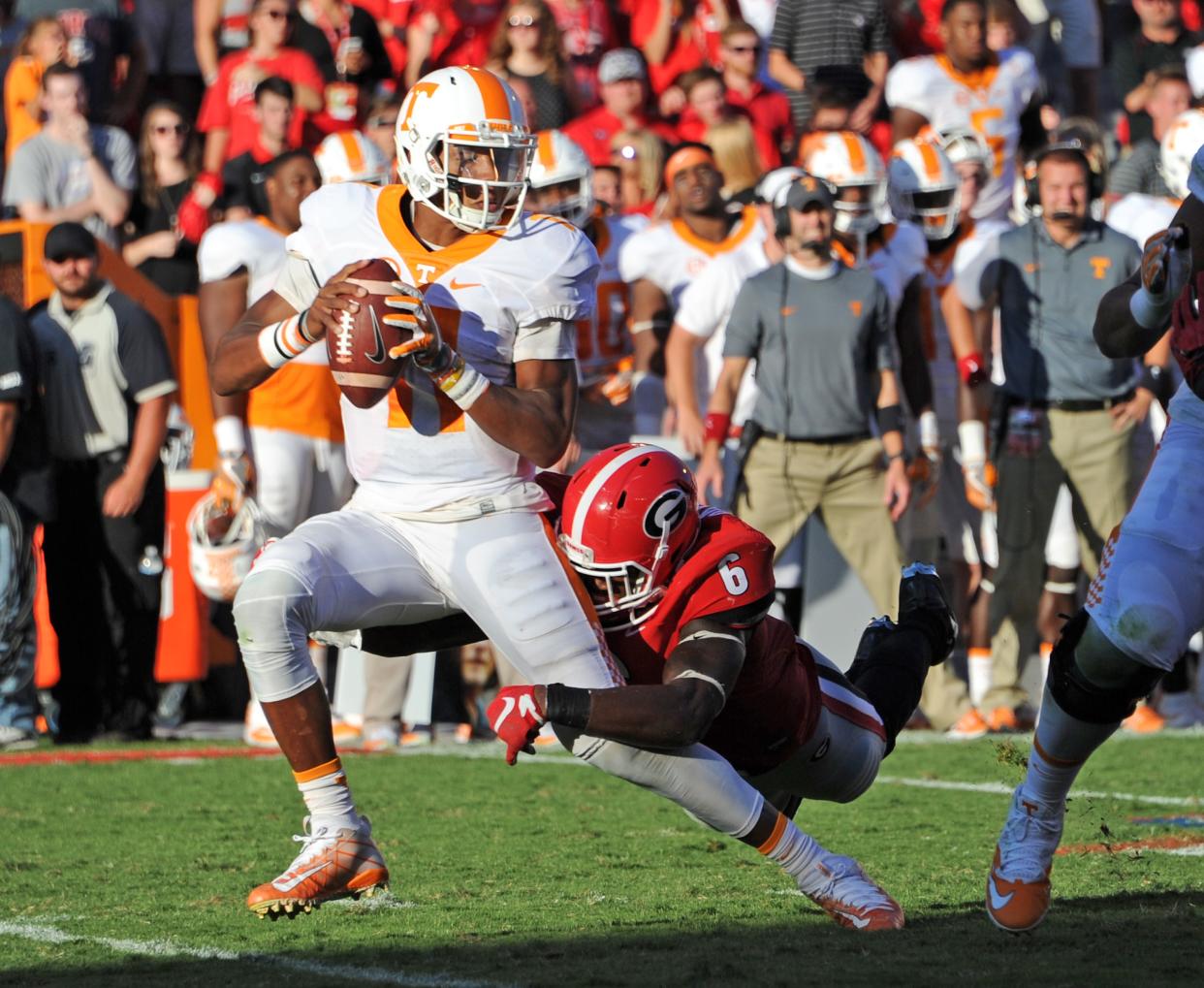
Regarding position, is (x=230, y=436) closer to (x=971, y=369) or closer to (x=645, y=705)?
(x=971, y=369)

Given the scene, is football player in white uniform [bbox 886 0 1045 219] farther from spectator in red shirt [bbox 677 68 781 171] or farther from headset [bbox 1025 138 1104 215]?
headset [bbox 1025 138 1104 215]

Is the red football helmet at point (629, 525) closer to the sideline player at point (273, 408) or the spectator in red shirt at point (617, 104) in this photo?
the sideline player at point (273, 408)

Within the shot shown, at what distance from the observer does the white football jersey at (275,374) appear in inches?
298

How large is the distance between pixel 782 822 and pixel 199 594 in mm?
4784

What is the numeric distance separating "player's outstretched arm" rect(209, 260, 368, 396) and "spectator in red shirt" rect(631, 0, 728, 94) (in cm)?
700

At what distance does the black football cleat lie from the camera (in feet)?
17.1

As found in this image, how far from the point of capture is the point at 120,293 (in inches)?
316

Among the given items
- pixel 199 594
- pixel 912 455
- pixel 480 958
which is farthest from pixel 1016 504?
pixel 480 958

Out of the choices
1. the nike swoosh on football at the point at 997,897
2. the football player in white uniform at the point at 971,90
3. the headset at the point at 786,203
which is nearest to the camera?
the nike swoosh on football at the point at 997,897

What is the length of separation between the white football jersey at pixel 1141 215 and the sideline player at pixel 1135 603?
462 centimetres

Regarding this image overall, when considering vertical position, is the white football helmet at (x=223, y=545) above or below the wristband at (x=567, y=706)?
below

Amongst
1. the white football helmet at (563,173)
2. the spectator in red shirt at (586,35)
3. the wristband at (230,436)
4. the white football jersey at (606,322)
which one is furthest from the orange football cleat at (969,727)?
the spectator in red shirt at (586,35)

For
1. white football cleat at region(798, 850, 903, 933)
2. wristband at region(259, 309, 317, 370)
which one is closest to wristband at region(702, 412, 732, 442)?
wristband at region(259, 309, 317, 370)

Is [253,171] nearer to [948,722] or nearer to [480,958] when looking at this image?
[948,722]
